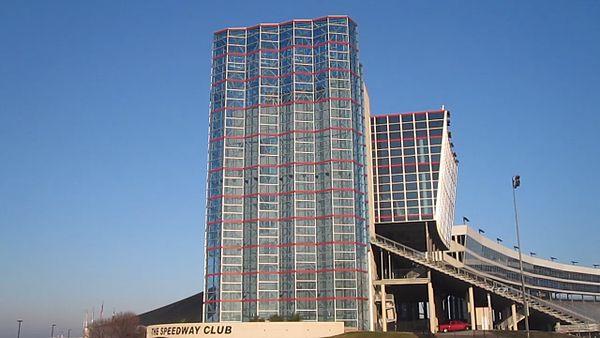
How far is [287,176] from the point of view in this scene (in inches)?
4038

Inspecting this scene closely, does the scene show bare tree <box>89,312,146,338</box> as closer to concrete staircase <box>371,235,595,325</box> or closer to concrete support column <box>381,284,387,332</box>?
concrete support column <box>381,284,387,332</box>

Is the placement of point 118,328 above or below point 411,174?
below

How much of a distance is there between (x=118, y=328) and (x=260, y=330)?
52183mm

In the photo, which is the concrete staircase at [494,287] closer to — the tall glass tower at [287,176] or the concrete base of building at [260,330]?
the tall glass tower at [287,176]

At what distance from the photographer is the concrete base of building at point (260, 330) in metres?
87.0

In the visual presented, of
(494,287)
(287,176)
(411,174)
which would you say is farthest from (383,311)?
(287,176)

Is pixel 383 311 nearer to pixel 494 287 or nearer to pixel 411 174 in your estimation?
pixel 494 287

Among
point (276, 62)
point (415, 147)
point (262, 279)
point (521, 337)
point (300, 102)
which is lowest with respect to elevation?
point (521, 337)

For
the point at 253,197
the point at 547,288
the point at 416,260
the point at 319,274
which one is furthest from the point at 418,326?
the point at 547,288

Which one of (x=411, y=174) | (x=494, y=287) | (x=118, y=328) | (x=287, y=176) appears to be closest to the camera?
(x=494, y=287)

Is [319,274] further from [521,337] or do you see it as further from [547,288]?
[547,288]

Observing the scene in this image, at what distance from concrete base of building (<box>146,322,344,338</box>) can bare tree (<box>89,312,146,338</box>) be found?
127 ft

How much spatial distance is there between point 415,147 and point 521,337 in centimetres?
3984

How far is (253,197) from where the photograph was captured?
336 feet
